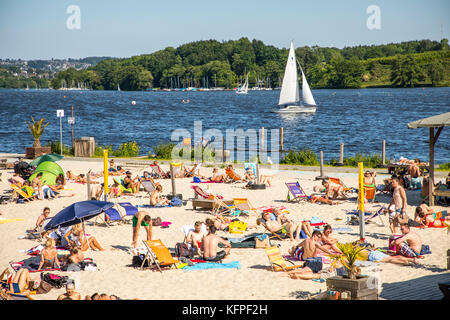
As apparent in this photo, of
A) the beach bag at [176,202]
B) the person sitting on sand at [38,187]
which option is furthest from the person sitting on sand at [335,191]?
the person sitting on sand at [38,187]

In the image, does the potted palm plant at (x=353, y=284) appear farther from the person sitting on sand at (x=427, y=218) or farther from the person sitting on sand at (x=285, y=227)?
the person sitting on sand at (x=427, y=218)

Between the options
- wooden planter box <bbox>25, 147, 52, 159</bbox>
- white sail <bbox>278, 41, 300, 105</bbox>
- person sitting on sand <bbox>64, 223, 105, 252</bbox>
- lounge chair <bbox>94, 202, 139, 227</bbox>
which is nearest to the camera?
person sitting on sand <bbox>64, 223, 105, 252</bbox>

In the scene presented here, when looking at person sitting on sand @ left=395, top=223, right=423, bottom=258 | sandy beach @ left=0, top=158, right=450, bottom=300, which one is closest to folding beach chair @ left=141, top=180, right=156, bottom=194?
sandy beach @ left=0, top=158, right=450, bottom=300

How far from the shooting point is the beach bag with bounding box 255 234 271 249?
39.9ft

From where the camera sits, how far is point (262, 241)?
12211mm

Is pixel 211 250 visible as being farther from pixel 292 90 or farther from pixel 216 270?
pixel 292 90

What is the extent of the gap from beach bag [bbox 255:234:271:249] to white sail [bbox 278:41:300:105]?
4716 centimetres

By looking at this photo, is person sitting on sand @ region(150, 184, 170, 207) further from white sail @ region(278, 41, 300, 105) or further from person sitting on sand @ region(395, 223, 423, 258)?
white sail @ region(278, 41, 300, 105)

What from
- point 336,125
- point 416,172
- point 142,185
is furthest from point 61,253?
point 336,125

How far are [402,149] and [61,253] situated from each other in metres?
34.0

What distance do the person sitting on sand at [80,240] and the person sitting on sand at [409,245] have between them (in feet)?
19.7

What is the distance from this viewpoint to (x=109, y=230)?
1381cm

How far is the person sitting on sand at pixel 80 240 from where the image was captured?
11.8 meters
